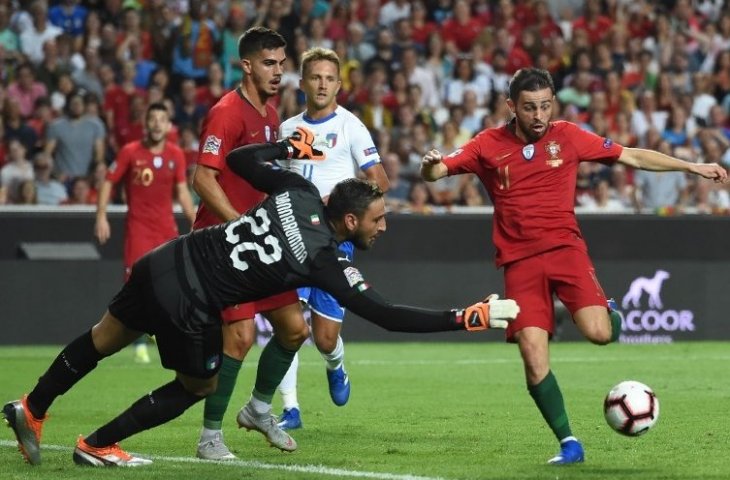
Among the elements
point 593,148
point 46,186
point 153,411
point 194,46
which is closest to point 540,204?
point 593,148

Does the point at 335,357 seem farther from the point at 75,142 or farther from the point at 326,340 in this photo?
the point at 75,142

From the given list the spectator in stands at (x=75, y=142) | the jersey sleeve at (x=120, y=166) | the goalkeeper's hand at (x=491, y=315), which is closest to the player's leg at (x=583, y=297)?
the goalkeeper's hand at (x=491, y=315)

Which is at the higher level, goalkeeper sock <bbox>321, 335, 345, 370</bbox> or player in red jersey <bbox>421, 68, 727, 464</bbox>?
player in red jersey <bbox>421, 68, 727, 464</bbox>

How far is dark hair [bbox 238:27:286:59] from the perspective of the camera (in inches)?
346

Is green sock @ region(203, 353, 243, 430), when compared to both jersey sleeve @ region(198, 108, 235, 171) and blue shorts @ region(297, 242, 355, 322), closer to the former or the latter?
jersey sleeve @ region(198, 108, 235, 171)

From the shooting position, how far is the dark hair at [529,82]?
26.1 ft

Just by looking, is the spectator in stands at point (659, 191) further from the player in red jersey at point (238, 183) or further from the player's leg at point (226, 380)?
the player's leg at point (226, 380)

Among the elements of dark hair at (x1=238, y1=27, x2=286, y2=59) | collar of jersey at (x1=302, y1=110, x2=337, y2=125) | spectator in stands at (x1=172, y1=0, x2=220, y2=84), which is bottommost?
collar of jersey at (x1=302, y1=110, x2=337, y2=125)

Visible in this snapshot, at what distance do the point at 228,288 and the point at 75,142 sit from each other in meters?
11.1

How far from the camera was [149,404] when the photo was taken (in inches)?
295

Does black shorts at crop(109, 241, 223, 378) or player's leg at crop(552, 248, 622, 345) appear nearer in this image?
black shorts at crop(109, 241, 223, 378)

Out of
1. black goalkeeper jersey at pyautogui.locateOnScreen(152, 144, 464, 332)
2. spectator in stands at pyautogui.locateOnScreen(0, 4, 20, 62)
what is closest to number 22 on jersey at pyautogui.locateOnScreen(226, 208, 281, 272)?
black goalkeeper jersey at pyautogui.locateOnScreen(152, 144, 464, 332)

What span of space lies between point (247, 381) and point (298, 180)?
5.97 meters

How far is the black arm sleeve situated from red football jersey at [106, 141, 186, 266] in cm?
681
